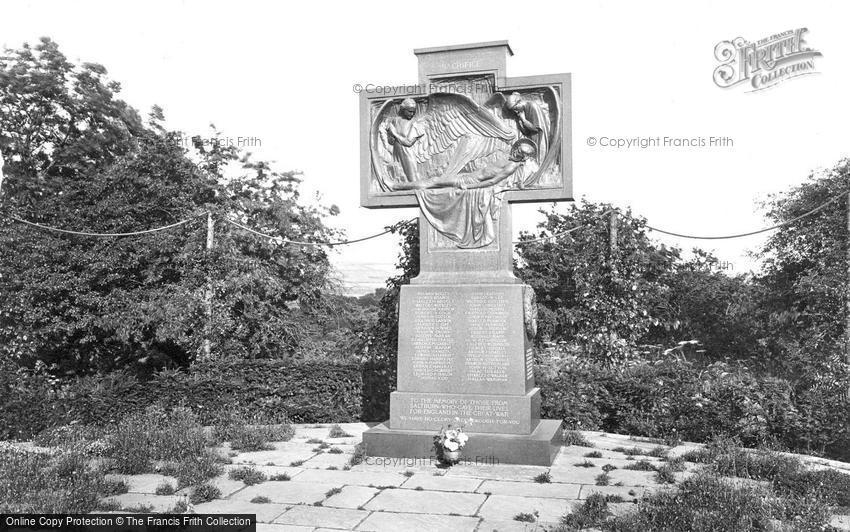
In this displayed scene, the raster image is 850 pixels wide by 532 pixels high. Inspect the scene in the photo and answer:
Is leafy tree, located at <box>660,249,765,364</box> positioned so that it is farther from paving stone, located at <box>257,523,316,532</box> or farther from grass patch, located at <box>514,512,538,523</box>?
paving stone, located at <box>257,523,316,532</box>

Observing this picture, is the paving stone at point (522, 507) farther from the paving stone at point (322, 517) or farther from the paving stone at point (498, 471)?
the paving stone at point (322, 517)

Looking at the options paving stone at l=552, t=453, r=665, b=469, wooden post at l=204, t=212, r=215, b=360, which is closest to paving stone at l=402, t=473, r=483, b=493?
paving stone at l=552, t=453, r=665, b=469

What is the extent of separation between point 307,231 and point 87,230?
5361 millimetres

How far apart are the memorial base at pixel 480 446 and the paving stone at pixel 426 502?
138cm

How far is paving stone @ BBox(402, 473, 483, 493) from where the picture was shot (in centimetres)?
727

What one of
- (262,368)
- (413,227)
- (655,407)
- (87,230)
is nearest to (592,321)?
(655,407)

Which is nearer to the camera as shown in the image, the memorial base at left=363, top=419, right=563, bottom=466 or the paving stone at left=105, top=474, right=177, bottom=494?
the paving stone at left=105, top=474, right=177, bottom=494

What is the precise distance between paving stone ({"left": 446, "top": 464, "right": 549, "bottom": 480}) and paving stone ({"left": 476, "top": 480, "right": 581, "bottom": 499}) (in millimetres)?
239

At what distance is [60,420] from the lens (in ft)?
36.7

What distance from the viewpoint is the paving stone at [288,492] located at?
6875 mm

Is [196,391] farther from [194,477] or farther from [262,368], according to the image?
[194,477]

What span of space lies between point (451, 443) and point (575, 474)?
145 centimetres

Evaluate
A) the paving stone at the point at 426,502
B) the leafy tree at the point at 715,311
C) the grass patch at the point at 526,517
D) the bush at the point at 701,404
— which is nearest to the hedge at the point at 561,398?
the bush at the point at 701,404

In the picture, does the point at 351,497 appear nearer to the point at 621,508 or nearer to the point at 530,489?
the point at 530,489
